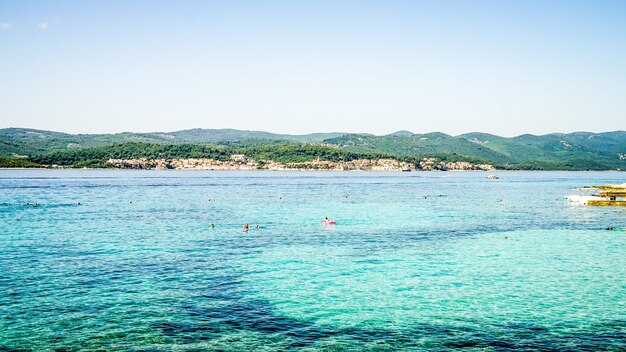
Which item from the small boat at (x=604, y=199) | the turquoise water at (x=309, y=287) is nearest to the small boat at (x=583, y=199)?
the small boat at (x=604, y=199)

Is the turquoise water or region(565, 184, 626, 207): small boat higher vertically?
region(565, 184, 626, 207): small boat

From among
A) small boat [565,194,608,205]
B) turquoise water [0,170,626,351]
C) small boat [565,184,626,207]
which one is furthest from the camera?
small boat [565,194,608,205]

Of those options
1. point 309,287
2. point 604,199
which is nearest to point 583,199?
point 604,199

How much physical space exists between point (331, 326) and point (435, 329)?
4252 mm

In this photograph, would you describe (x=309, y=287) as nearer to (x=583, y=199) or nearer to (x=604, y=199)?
(x=583, y=199)

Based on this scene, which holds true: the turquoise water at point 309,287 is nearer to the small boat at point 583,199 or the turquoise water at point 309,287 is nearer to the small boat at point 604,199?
the small boat at point 583,199

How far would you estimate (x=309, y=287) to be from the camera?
2859cm

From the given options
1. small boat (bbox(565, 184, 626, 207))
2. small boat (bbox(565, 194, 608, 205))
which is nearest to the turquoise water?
small boat (bbox(565, 194, 608, 205))

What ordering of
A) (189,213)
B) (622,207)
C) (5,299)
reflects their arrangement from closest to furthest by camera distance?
(5,299)
(189,213)
(622,207)

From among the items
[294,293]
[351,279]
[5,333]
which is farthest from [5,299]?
[351,279]

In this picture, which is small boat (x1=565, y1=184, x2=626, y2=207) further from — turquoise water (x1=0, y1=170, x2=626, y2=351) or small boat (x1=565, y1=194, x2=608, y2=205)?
turquoise water (x1=0, y1=170, x2=626, y2=351)

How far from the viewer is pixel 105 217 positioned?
213 ft

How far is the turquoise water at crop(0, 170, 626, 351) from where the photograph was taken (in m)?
20.4

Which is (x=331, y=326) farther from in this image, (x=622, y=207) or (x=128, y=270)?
(x=622, y=207)
